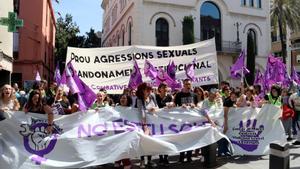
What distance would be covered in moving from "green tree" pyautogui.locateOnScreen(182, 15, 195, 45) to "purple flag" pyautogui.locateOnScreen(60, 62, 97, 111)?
87.1ft

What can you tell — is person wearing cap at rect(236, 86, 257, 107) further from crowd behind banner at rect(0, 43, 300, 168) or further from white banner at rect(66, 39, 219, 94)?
white banner at rect(66, 39, 219, 94)

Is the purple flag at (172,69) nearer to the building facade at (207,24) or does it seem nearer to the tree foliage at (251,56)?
the building facade at (207,24)

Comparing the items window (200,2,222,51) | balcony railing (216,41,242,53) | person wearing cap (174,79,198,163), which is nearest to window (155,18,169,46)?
window (200,2,222,51)

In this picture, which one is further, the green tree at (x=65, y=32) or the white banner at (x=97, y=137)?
the green tree at (x=65, y=32)

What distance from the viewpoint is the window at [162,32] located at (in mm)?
36594

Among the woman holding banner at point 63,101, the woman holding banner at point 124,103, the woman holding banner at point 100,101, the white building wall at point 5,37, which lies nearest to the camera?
the woman holding banner at point 124,103

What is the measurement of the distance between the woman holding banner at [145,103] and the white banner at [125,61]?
9.13ft

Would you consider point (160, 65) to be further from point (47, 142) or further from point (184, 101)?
point (47, 142)

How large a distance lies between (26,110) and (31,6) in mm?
24514

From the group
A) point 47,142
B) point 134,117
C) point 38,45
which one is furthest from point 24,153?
point 38,45

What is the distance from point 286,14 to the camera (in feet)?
128

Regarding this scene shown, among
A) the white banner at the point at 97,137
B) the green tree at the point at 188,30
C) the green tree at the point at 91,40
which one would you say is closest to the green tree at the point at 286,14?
→ the green tree at the point at 188,30

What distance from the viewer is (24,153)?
7.27m

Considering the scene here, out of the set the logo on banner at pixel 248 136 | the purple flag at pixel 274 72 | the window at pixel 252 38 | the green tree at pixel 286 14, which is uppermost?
the green tree at pixel 286 14
